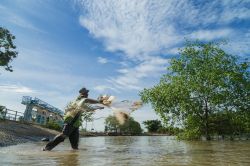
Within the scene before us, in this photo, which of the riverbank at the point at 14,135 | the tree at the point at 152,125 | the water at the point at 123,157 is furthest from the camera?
the tree at the point at 152,125

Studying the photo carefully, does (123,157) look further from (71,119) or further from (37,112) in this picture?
(37,112)

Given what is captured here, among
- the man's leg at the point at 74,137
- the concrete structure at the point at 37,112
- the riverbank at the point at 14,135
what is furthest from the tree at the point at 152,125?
the man's leg at the point at 74,137

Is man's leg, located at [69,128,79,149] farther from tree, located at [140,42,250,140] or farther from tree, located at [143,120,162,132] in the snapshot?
tree, located at [143,120,162,132]

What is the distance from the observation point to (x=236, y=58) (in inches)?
1268

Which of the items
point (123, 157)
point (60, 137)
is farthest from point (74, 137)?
point (123, 157)

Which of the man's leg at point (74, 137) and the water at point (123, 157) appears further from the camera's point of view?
the man's leg at point (74, 137)

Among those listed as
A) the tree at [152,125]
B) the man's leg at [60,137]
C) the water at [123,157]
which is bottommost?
the water at [123,157]

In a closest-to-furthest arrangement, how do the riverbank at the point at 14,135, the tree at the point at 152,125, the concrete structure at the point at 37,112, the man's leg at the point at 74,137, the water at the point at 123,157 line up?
the water at the point at 123,157, the man's leg at the point at 74,137, the riverbank at the point at 14,135, the concrete structure at the point at 37,112, the tree at the point at 152,125

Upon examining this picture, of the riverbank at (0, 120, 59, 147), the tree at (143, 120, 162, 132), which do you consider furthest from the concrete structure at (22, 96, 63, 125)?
the tree at (143, 120, 162, 132)

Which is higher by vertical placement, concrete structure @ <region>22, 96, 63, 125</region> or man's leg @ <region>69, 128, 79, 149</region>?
concrete structure @ <region>22, 96, 63, 125</region>

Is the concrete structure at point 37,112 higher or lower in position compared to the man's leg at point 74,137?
higher

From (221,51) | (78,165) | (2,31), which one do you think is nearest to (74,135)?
(78,165)

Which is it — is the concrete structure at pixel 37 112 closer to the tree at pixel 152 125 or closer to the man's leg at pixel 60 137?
the man's leg at pixel 60 137

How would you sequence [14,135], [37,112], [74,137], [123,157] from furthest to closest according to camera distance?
[37,112], [14,135], [74,137], [123,157]
